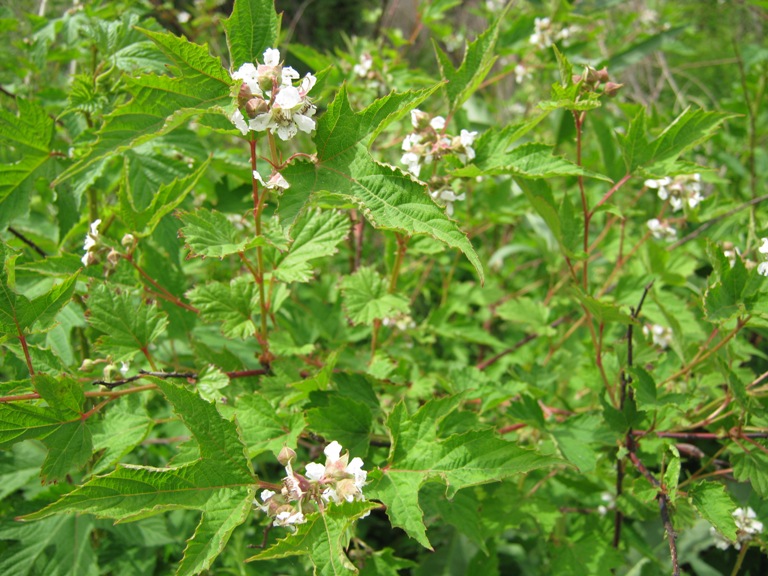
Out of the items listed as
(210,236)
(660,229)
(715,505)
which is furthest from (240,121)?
(660,229)

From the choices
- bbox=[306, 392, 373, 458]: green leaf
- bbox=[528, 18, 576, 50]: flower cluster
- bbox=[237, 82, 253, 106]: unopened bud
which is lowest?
bbox=[306, 392, 373, 458]: green leaf

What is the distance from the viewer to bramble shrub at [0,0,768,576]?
3.18ft

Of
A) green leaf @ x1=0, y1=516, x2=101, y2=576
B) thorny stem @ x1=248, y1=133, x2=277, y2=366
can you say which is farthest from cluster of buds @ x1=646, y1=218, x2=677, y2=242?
green leaf @ x1=0, y1=516, x2=101, y2=576

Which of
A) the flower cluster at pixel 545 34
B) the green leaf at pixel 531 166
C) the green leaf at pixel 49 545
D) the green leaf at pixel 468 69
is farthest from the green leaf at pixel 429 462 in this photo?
the flower cluster at pixel 545 34

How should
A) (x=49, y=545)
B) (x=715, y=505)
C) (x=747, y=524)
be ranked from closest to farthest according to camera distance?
(x=715, y=505), (x=747, y=524), (x=49, y=545)

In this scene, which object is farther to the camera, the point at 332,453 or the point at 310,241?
the point at 310,241

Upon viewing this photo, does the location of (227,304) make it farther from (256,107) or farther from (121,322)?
(256,107)

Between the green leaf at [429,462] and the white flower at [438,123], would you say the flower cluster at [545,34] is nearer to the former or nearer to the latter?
the white flower at [438,123]

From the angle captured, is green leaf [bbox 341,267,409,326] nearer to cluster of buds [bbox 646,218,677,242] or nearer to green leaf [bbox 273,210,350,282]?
green leaf [bbox 273,210,350,282]

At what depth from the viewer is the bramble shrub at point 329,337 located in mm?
969

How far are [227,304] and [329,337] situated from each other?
1.81ft

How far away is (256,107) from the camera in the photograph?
0.91 metres

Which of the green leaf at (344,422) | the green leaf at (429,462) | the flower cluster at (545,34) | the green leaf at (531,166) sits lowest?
the green leaf at (344,422)

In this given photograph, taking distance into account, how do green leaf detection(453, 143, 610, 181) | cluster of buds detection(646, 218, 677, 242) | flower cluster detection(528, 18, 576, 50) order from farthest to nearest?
flower cluster detection(528, 18, 576, 50)
cluster of buds detection(646, 218, 677, 242)
green leaf detection(453, 143, 610, 181)
